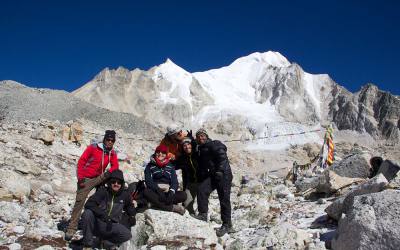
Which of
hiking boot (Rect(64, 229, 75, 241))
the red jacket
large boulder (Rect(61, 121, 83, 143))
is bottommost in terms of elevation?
hiking boot (Rect(64, 229, 75, 241))

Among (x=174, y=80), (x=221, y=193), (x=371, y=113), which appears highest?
(x=174, y=80)

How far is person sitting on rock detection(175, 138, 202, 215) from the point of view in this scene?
270 inches

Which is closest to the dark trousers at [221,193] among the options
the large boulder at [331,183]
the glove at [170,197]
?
the glove at [170,197]

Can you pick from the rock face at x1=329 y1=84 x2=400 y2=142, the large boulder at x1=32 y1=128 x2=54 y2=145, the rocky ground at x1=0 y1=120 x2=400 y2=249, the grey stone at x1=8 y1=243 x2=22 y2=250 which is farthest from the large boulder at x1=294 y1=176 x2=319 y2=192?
the rock face at x1=329 y1=84 x2=400 y2=142

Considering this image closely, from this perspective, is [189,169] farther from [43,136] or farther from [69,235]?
[43,136]

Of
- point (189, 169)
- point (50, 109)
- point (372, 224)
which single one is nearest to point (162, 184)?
point (189, 169)

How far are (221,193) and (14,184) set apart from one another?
435 centimetres

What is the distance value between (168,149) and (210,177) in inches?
32.1

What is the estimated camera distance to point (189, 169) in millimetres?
7055

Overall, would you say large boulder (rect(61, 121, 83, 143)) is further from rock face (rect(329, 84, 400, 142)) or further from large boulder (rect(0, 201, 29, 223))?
rock face (rect(329, 84, 400, 142))

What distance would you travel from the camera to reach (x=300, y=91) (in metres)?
120

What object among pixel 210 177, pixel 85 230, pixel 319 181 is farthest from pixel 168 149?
pixel 319 181

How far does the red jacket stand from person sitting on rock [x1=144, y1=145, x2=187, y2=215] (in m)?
0.63

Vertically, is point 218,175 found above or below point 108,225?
above
